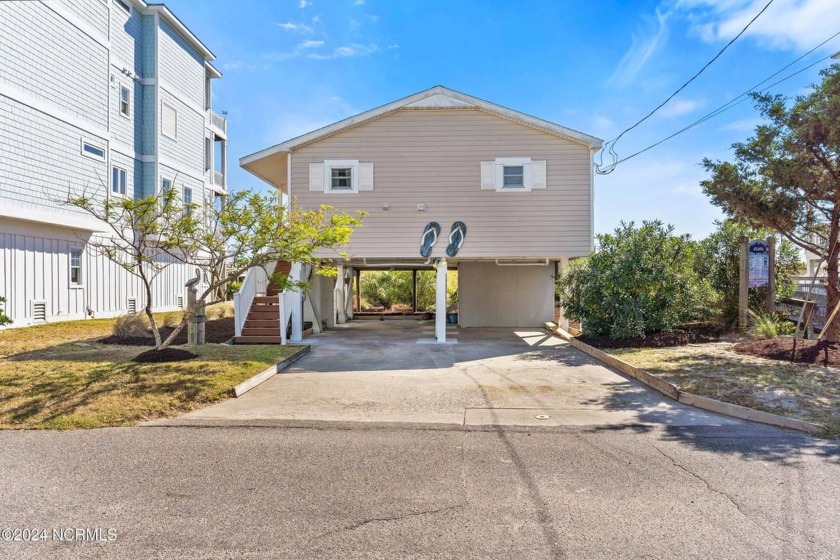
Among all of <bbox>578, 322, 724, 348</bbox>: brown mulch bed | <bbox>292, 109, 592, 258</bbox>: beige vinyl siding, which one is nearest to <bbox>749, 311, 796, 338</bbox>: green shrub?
<bbox>578, 322, 724, 348</bbox>: brown mulch bed

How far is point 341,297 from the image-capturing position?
18828 mm

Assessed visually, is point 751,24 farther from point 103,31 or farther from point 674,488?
point 103,31

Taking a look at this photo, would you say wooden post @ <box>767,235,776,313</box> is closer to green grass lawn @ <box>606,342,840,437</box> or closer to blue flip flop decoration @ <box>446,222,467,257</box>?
green grass lawn @ <box>606,342,840,437</box>

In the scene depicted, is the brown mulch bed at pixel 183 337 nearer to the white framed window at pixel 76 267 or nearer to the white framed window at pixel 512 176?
the white framed window at pixel 76 267

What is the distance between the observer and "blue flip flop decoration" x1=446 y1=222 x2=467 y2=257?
12453 mm

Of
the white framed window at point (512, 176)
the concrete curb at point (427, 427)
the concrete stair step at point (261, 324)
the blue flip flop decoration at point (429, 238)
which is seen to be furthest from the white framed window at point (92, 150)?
the concrete curb at point (427, 427)

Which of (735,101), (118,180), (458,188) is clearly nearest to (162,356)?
(458,188)

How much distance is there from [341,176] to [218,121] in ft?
54.9

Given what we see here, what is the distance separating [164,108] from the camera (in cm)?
2036

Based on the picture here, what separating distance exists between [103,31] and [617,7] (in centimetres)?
1671

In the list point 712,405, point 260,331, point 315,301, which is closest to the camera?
point 712,405

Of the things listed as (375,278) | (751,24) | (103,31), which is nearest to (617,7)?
(751,24)
